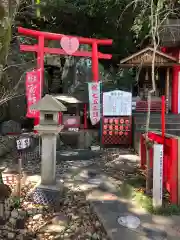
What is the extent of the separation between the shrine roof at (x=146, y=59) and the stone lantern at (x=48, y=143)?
7.95 metres

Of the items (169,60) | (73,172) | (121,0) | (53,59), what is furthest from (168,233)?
(53,59)

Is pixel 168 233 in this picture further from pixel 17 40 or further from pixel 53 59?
pixel 53 59

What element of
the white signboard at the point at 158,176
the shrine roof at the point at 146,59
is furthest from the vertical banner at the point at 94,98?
the white signboard at the point at 158,176

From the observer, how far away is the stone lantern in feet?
18.8

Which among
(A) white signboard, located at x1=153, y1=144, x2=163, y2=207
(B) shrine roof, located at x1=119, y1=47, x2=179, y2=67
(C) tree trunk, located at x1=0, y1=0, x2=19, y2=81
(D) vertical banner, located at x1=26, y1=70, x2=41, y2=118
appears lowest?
(A) white signboard, located at x1=153, y1=144, x2=163, y2=207

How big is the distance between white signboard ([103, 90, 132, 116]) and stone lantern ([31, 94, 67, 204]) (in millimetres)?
5237

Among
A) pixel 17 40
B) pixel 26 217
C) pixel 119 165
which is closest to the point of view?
pixel 26 217

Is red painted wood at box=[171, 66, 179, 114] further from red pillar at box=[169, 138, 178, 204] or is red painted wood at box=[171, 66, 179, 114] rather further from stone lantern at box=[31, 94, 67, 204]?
stone lantern at box=[31, 94, 67, 204]

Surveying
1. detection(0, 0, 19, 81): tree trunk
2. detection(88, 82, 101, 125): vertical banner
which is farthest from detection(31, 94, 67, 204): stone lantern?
detection(88, 82, 101, 125): vertical banner

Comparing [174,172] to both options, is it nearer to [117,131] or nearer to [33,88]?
[117,131]

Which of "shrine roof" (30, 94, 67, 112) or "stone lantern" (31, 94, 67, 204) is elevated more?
"shrine roof" (30, 94, 67, 112)

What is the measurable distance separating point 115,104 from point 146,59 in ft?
12.6

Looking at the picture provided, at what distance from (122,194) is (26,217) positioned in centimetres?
206

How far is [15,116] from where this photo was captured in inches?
550
